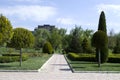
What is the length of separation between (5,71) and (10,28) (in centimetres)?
503

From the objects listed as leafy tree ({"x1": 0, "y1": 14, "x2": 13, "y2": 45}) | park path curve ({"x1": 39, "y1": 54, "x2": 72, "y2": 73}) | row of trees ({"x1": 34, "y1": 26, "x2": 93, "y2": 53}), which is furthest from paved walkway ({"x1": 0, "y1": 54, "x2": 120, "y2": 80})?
row of trees ({"x1": 34, "y1": 26, "x2": 93, "y2": 53})

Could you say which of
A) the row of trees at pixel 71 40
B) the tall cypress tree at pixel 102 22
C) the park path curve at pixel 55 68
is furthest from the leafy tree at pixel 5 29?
the row of trees at pixel 71 40

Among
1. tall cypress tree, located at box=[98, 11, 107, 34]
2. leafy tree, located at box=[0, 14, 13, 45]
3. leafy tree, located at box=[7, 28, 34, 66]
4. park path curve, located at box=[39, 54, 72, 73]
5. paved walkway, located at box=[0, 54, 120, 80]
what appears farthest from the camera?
tall cypress tree, located at box=[98, 11, 107, 34]

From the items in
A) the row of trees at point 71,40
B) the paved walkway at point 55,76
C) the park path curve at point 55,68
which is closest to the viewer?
the paved walkway at point 55,76

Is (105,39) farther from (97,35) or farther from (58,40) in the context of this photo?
(58,40)

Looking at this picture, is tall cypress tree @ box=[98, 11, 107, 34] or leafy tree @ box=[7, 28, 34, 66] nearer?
leafy tree @ box=[7, 28, 34, 66]

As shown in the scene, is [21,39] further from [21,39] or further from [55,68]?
[55,68]

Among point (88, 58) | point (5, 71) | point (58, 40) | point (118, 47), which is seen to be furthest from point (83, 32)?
point (5, 71)

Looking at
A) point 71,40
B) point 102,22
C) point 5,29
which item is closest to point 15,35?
point 5,29

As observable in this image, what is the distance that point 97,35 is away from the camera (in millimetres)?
24203

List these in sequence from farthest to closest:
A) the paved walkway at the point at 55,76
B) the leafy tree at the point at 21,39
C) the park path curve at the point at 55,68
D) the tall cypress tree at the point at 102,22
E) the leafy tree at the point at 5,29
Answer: the tall cypress tree at the point at 102,22 < the leafy tree at the point at 5,29 < the leafy tree at the point at 21,39 < the park path curve at the point at 55,68 < the paved walkway at the point at 55,76

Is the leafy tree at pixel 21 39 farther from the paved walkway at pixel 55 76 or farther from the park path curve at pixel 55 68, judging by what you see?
the paved walkway at pixel 55 76

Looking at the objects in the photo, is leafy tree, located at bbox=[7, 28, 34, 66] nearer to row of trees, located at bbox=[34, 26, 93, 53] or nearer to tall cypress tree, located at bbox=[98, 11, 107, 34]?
tall cypress tree, located at bbox=[98, 11, 107, 34]

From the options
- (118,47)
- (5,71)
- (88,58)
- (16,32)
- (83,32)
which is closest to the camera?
(5,71)
